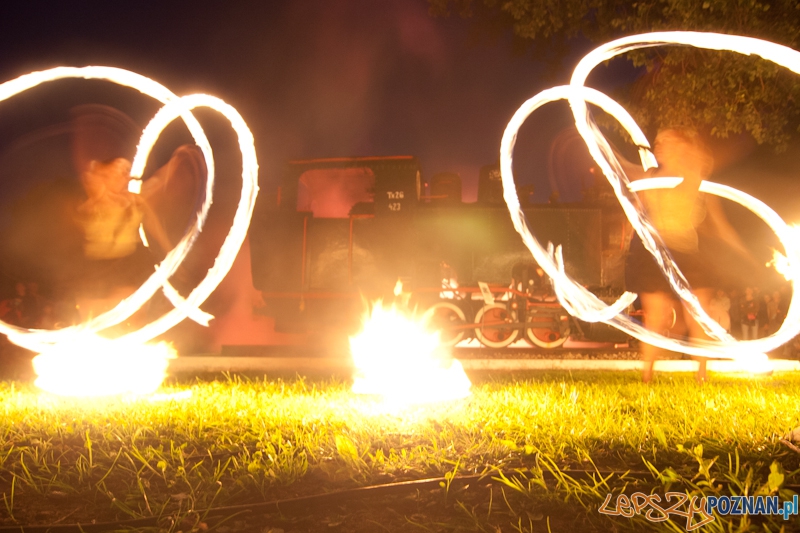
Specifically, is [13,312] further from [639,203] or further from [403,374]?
[639,203]

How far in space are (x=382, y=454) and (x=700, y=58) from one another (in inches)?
350

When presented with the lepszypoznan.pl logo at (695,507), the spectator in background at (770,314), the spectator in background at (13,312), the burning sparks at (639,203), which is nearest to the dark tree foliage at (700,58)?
the burning sparks at (639,203)

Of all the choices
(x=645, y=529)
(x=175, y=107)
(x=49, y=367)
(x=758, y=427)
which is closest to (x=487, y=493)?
(x=645, y=529)

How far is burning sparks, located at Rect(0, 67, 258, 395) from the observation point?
6051 mm

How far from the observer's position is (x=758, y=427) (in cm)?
390

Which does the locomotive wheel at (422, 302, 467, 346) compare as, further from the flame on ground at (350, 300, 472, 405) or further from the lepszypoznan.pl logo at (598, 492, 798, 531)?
the lepszypoznan.pl logo at (598, 492, 798, 531)

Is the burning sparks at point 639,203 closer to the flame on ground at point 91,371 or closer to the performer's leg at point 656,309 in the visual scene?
the performer's leg at point 656,309

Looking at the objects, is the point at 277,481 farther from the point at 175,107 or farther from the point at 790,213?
the point at 790,213

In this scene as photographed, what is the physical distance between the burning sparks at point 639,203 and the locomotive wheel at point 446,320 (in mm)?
5493

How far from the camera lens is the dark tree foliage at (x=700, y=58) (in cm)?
769

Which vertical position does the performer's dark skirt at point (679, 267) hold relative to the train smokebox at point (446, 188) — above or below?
below

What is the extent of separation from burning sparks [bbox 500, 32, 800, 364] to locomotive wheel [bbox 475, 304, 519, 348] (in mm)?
5296

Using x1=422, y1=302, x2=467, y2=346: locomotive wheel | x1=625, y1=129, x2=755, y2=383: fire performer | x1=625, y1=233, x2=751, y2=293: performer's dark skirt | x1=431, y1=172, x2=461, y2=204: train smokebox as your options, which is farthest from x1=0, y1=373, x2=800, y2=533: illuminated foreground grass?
x1=431, y1=172, x2=461, y2=204: train smokebox

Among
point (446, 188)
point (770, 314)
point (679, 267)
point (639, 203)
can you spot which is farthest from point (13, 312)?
point (770, 314)
